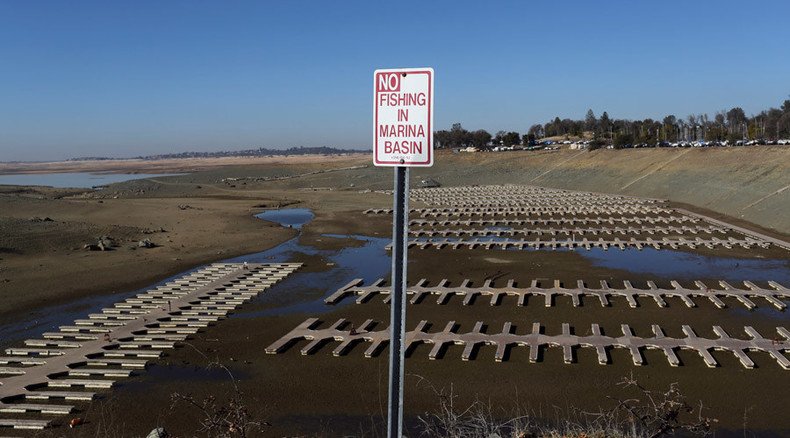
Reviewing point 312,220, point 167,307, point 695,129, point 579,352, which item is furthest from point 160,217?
point 695,129

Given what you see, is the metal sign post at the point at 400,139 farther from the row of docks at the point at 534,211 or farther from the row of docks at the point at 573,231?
the row of docks at the point at 534,211

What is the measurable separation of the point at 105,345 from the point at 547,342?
31.3 feet

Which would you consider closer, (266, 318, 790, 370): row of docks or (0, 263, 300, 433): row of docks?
(0, 263, 300, 433): row of docks

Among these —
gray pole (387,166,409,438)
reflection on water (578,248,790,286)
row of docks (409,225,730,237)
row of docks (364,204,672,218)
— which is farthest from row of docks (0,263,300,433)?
row of docks (364,204,672,218)

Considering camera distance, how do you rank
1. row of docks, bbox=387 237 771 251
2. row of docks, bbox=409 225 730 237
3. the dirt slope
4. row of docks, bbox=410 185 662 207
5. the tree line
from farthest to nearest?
the tree line < row of docks, bbox=410 185 662 207 < the dirt slope < row of docks, bbox=409 225 730 237 < row of docks, bbox=387 237 771 251

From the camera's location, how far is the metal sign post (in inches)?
142

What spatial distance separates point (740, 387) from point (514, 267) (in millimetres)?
10501

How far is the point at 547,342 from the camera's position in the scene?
12094 millimetres

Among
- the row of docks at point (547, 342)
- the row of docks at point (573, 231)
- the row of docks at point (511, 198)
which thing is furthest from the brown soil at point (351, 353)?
the row of docks at point (511, 198)

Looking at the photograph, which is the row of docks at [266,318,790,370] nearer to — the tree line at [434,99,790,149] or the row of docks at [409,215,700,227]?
the row of docks at [409,215,700,227]

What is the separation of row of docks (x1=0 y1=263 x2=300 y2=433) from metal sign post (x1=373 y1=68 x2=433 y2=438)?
804 centimetres

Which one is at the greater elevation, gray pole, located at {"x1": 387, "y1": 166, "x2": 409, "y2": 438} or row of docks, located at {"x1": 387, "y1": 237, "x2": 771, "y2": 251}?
gray pole, located at {"x1": 387, "y1": 166, "x2": 409, "y2": 438}

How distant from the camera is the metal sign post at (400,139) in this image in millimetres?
3605

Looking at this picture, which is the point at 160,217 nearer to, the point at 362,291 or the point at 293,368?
the point at 362,291
